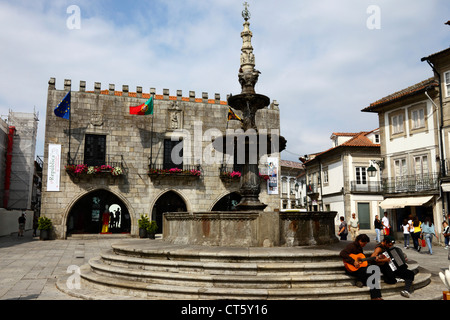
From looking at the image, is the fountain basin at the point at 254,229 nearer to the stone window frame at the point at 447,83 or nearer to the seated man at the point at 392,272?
the seated man at the point at 392,272

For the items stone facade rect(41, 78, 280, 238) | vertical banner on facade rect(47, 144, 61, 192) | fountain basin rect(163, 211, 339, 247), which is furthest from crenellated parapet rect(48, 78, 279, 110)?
fountain basin rect(163, 211, 339, 247)

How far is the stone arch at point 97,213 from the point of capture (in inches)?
941

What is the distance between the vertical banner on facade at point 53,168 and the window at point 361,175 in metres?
24.2

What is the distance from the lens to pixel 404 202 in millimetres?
21562

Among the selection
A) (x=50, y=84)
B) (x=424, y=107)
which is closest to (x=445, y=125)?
(x=424, y=107)

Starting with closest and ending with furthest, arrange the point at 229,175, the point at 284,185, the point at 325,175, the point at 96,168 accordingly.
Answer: the point at 96,168 → the point at 229,175 → the point at 325,175 → the point at 284,185

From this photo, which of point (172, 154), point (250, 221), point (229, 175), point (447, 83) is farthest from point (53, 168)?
point (447, 83)

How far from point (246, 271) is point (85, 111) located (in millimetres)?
20201

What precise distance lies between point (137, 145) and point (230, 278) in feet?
63.4

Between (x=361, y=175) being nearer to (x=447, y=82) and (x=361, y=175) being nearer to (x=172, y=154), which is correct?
(x=447, y=82)

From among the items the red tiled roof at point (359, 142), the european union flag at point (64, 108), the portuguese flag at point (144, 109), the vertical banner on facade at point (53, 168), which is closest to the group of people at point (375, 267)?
the portuguese flag at point (144, 109)

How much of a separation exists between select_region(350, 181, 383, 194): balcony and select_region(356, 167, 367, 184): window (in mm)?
197

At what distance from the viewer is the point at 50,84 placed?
23.5 m

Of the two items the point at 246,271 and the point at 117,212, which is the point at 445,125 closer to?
the point at 246,271
